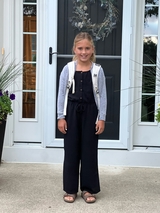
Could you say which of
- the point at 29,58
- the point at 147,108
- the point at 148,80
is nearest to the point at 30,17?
the point at 29,58

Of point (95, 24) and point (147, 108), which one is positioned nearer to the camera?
point (95, 24)

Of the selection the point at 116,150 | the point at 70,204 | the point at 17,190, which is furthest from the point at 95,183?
the point at 116,150

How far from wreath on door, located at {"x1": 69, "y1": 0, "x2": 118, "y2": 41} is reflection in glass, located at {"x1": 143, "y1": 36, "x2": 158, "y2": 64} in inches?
18.0

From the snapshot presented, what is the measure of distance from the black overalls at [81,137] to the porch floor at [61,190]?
0.19 meters

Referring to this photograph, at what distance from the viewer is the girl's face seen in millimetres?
2930

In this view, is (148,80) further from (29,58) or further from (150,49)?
(29,58)

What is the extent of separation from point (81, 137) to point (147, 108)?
1526 mm

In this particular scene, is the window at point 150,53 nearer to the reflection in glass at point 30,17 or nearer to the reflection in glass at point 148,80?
the reflection in glass at point 148,80

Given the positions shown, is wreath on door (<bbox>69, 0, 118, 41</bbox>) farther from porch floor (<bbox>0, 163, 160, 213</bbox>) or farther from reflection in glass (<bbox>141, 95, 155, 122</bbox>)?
porch floor (<bbox>0, 163, 160, 213</bbox>)

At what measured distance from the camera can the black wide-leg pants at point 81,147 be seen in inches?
116

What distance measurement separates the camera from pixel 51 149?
4195 millimetres

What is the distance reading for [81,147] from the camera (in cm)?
301

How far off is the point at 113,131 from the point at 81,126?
1330 millimetres

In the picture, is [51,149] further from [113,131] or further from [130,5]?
[130,5]
